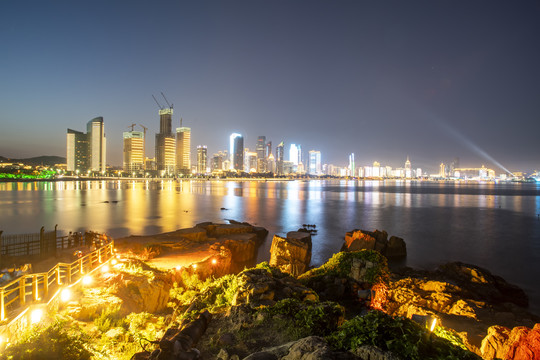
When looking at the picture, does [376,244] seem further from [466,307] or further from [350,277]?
[466,307]

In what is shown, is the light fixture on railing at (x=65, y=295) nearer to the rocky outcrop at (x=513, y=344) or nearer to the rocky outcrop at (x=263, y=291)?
the rocky outcrop at (x=263, y=291)

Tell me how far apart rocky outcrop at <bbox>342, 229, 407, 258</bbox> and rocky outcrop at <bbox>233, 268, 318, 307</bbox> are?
14.3 metres

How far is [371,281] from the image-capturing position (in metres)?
11.7

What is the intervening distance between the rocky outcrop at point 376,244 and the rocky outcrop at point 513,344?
15.2 metres

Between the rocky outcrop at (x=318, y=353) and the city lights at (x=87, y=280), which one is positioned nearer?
the rocky outcrop at (x=318, y=353)

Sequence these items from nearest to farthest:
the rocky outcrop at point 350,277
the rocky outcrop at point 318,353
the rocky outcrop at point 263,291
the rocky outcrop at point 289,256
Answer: the rocky outcrop at point 318,353 < the rocky outcrop at point 263,291 < the rocky outcrop at point 350,277 < the rocky outcrop at point 289,256

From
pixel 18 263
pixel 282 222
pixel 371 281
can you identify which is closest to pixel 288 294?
pixel 371 281

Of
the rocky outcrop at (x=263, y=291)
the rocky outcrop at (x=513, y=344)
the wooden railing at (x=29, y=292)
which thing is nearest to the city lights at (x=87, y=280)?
the wooden railing at (x=29, y=292)

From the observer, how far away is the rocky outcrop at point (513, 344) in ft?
19.1

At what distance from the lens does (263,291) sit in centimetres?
800

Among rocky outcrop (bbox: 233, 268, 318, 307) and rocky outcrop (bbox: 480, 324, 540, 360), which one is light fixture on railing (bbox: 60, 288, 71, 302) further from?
rocky outcrop (bbox: 480, 324, 540, 360)

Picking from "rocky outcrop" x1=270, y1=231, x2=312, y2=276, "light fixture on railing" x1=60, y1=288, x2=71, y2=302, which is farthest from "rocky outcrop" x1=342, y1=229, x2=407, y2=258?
"light fixture on railing" x1=60, y1=288, x2=71, y2=302

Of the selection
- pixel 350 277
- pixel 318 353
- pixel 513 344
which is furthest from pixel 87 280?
pixel 513 344

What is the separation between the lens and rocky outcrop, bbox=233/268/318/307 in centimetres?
767
